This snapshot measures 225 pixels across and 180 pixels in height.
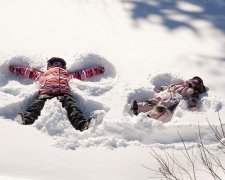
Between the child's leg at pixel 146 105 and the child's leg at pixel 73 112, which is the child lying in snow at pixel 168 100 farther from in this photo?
the child's leg at pixel 73 112

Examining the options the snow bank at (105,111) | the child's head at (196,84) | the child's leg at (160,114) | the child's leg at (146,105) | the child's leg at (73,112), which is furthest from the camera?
the child's head at (196,84)

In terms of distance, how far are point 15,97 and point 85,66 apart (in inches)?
56.1

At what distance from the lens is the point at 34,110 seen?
17.3 ft

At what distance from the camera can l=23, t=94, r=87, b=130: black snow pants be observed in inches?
201

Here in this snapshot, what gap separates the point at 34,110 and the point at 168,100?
1.77m

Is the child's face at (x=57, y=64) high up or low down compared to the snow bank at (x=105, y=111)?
up

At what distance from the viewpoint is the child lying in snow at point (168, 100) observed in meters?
5.62

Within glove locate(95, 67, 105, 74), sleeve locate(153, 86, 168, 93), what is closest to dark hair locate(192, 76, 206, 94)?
sleeve locate(153, 86, 168, 93)

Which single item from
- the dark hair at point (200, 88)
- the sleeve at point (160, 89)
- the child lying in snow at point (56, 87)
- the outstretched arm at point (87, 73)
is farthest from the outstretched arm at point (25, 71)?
the dark hair at point (200, 88)

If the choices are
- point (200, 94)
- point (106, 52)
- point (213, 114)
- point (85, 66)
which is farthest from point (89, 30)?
point (213, 114)

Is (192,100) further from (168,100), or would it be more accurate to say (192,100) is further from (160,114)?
(160,114)

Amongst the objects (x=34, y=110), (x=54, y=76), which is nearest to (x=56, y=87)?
(x=54, y=76)

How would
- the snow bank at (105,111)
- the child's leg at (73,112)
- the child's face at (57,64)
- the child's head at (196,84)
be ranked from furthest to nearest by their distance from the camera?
1. the child's face at (57,64)
2. the child's head at (196,84)
3. the child's leg at (73,112)
4. the snow bank at (105,111)

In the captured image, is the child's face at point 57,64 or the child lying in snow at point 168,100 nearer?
the child lying in snow at point 168,100
